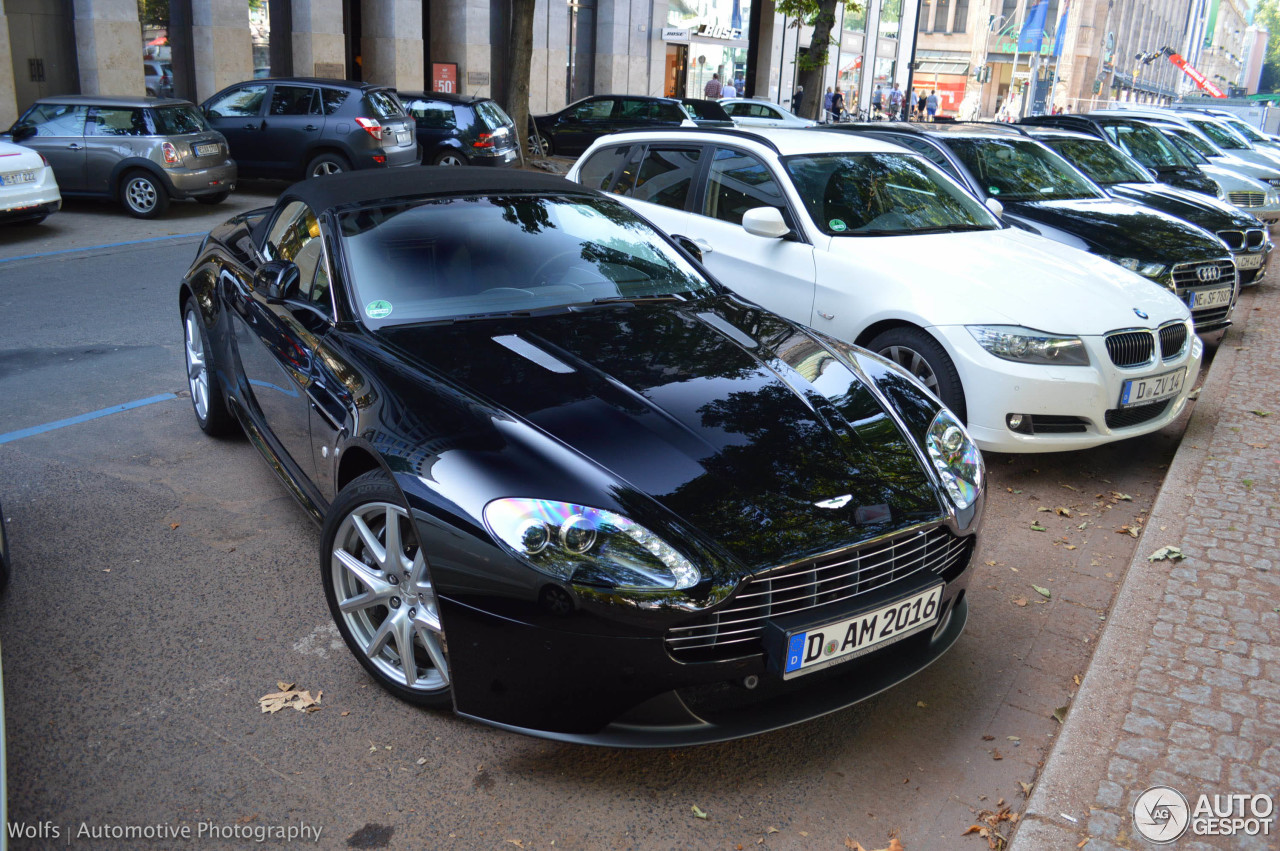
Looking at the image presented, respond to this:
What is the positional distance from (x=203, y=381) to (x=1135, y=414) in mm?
4973

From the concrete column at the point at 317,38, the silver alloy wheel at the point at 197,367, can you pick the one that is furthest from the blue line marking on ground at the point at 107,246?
the concrete column at the point at 317,38

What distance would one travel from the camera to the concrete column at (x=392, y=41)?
2430cm

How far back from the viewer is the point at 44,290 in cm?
920

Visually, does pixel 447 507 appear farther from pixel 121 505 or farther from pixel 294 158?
pixel 294 158

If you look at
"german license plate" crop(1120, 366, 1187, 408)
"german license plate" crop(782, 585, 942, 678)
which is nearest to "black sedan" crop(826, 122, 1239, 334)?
"german license plate" crop(1120, 366, 1187, 408)

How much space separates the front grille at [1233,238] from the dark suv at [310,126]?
34.9ft

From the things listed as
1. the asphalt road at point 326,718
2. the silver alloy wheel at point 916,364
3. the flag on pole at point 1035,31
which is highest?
the flag on pole at point 1035,31

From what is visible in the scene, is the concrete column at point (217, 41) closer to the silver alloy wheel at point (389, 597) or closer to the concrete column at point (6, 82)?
the concrete column at point (6, 82)

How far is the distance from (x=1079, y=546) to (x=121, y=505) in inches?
175

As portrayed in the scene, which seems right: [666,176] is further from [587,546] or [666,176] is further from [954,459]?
[587,546]

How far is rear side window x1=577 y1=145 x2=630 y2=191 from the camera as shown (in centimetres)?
746

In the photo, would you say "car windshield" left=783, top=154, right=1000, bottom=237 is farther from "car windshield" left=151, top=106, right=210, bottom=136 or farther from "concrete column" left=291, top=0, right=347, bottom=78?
"concrete column" left=291, top=0, right=347, bottom=78

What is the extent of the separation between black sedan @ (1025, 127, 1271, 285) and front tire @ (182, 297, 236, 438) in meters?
7.75

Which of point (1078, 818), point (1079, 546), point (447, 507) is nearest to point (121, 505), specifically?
point (447, 507)
